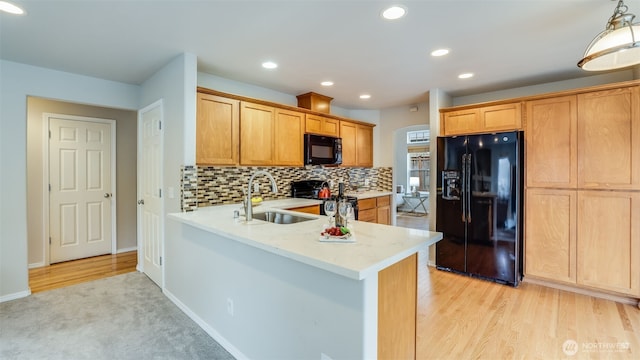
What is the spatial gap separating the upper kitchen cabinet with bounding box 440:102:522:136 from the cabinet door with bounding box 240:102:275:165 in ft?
7.44

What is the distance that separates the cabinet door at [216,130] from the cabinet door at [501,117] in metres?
2.95

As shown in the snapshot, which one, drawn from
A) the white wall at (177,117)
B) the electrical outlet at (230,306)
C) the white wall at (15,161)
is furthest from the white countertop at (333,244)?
the white wall at (15,161)

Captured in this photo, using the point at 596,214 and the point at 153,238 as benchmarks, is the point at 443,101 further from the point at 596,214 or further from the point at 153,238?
the point at 153,238

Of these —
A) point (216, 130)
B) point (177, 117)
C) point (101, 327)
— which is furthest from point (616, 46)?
point (101, 327)

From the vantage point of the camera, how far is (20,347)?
6.91ft

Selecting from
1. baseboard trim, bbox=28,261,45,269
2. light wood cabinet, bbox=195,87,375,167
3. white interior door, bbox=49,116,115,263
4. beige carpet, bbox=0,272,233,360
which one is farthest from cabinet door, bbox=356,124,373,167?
baseboard trim, bbox=28,261,45,269

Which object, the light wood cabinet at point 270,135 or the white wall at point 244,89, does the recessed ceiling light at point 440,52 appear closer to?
the light wood cabinet at point 270,135

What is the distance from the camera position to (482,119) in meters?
3.59

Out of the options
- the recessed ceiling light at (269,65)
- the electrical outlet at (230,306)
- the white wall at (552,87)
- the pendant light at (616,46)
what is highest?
the recessed ceiling light at (269,65)

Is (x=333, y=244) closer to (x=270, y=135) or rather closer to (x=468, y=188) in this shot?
(x=270, y=135)

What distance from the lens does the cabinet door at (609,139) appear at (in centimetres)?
273

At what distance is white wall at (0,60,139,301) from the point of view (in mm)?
2791

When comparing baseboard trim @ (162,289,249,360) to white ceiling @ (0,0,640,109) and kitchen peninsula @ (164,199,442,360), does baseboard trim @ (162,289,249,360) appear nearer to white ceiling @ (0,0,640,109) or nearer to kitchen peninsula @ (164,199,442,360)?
kitchen peninsula @ (164,199,442,360)

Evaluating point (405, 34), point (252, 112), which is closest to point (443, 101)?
point (405, 34)
